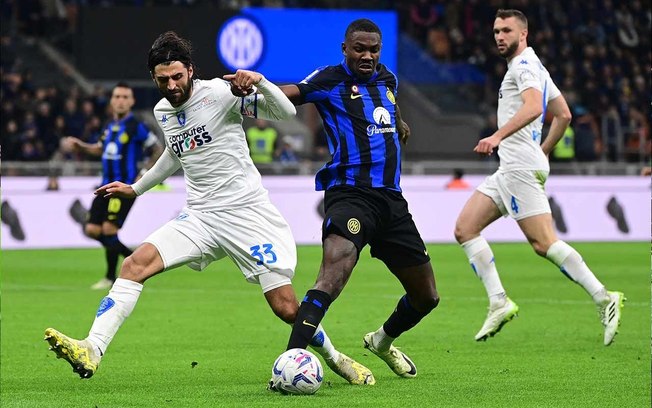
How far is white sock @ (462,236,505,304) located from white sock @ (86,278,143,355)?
3671 mm

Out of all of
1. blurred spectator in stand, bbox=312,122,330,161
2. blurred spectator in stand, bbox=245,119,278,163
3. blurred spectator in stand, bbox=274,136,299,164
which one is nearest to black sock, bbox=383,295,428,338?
blurred spectator in stand, bbox=245,119,278,163

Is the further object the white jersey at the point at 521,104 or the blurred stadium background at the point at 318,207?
the white jersey at the point at 521,104

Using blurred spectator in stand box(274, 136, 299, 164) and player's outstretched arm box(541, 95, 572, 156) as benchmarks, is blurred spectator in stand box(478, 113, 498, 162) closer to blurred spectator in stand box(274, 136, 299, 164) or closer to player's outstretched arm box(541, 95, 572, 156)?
blurred spectator in stand box(274, 136, 299, 164)

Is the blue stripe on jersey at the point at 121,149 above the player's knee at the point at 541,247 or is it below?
below

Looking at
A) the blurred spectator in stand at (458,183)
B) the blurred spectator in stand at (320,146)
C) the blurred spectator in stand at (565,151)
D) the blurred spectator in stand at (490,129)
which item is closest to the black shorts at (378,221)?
the blurred spectator in stand at (458,183)

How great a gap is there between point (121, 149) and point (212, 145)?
7226 millimetres

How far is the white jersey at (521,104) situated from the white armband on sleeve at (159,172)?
3.09 metres

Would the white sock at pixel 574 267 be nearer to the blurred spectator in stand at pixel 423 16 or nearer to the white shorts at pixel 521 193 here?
the white shorts at pixel 521 193

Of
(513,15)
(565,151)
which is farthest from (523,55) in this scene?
(565,151)

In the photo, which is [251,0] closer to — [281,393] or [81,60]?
[81,60]

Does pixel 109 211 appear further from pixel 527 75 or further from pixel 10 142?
pixel 10 142

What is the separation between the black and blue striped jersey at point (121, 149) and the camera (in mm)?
14594

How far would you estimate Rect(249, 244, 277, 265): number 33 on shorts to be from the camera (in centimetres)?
749

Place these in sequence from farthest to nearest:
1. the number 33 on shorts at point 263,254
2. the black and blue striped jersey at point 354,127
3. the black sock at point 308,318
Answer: the black and blue striped jersey at point 354,127 < the number 33 on shorts at point 263,254 < the black sock at point 308,318
